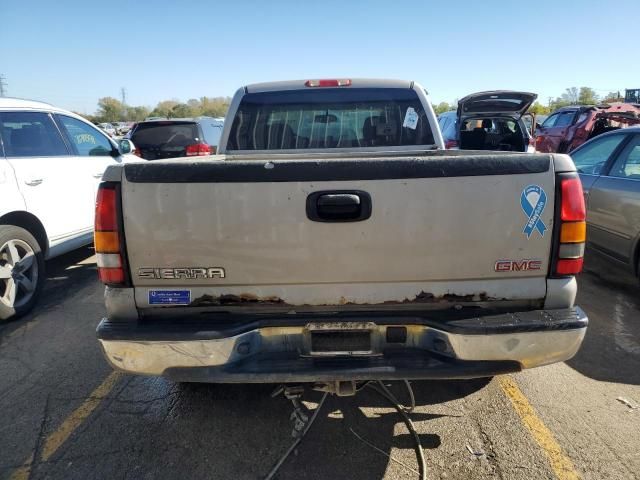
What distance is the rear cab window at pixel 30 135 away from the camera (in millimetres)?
4535

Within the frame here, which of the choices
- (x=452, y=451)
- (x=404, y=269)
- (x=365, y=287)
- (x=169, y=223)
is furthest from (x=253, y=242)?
(x=452, y=451)

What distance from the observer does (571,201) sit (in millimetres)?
2162

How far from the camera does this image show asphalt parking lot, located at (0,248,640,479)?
2.42 meters

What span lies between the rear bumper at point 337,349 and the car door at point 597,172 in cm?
326

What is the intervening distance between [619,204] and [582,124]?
30.0 ft

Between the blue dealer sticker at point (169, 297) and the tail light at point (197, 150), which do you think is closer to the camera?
the blue dealer sticker at point (169, 297)

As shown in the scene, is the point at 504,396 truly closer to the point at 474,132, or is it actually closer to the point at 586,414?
the point at 586,414

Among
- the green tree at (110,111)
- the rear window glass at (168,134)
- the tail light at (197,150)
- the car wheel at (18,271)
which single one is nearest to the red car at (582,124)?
the tail light at (197,150)

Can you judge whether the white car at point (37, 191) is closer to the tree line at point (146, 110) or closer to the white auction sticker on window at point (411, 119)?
the white auction sticker on window at point (411, 119)

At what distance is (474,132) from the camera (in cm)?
1005

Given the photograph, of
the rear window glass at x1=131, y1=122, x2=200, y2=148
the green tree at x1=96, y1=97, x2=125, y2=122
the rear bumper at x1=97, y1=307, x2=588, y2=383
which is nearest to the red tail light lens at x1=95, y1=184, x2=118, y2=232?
the rear bumper at x1=97, y1=307, x2=588, y2=383

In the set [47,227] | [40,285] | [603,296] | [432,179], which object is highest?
[432,179]

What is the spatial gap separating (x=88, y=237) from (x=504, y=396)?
4.84 meters

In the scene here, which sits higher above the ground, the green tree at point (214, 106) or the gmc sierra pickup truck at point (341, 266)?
the green tree at point (214, 106)
